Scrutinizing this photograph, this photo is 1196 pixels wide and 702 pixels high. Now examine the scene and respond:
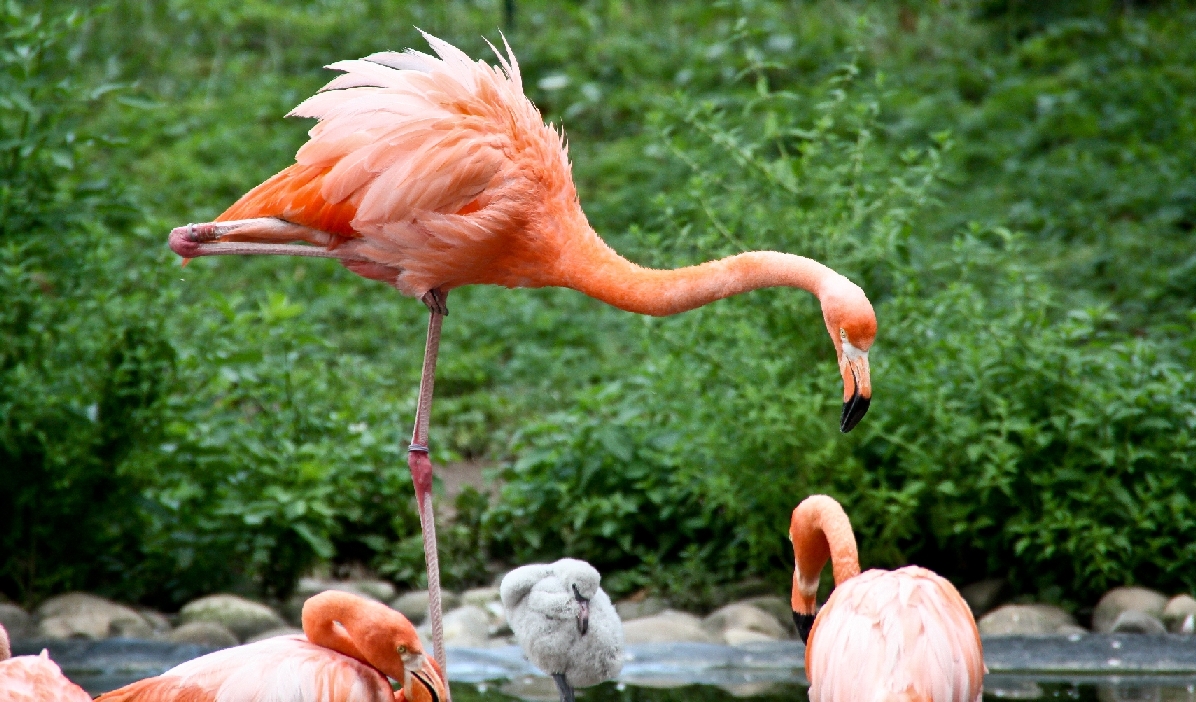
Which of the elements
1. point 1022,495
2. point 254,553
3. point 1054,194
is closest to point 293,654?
point 254,553

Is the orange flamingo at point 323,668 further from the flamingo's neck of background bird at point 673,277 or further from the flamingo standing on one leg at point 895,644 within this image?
the flamingo's neck of background bird at point 673,277

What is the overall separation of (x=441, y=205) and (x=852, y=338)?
Result: 147 cm

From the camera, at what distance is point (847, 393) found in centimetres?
408

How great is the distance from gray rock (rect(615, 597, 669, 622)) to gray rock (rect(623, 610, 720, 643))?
0.82 ft

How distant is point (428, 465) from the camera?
16.6ft

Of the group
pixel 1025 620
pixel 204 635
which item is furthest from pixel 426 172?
pixel 1025 620

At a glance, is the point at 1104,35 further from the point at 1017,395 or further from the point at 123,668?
the point at 123,668

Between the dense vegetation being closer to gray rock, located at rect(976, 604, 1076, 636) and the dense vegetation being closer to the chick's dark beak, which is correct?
gray rock, located at rect(976, 604, 1076, 636)

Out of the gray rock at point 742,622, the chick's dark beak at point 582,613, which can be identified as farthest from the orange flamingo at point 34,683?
the gray rock at point 742,622

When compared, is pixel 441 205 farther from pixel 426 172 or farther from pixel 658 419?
pixel 658 419

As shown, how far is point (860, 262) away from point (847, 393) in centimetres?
233

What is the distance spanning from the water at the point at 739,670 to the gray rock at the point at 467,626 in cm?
31

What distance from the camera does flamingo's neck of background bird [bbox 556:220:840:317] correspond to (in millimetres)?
4371

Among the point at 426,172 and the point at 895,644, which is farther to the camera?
the point at 426,172
